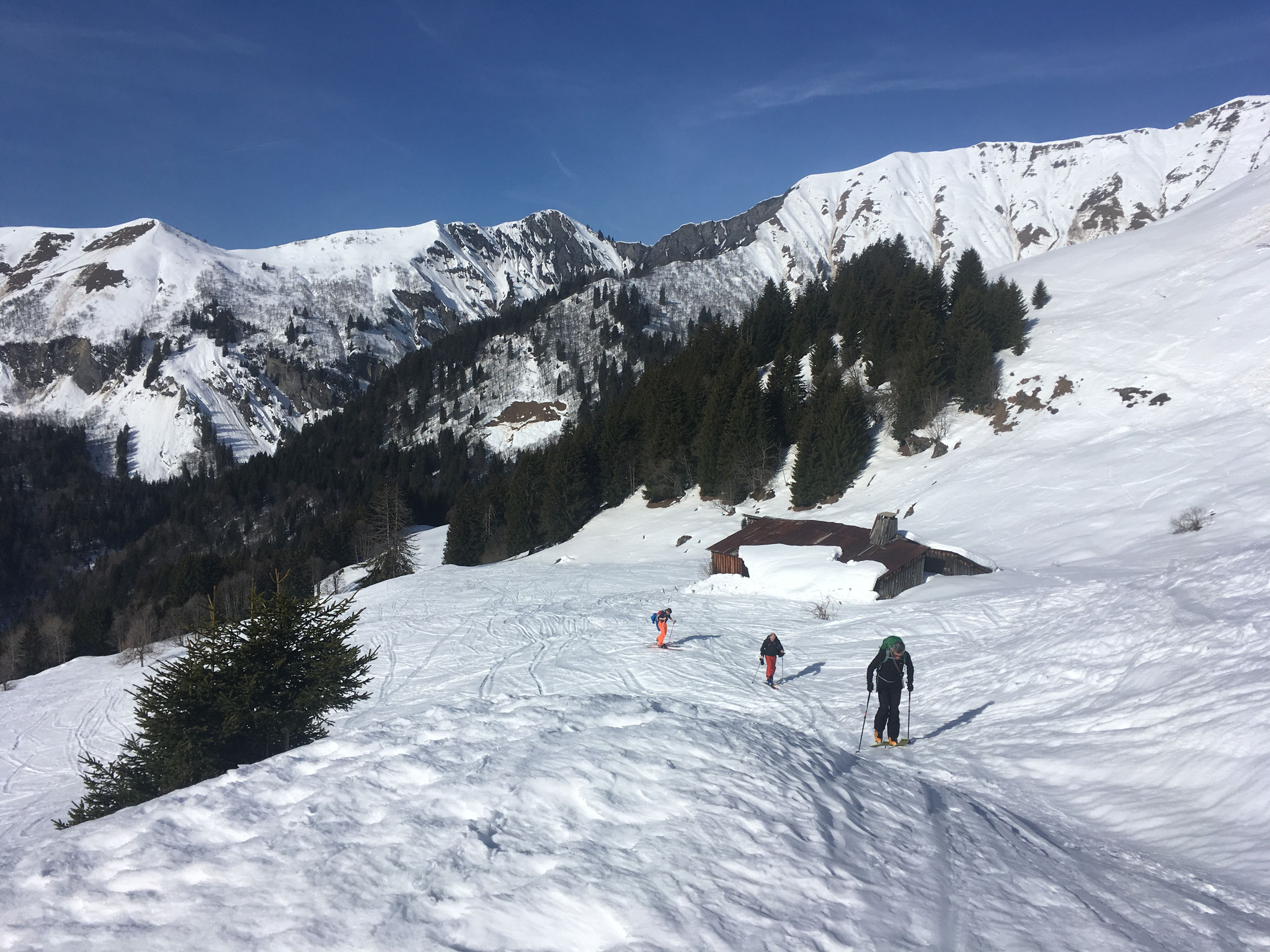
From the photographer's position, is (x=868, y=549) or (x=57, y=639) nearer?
(x=868, y=549)

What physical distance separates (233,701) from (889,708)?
988 cm

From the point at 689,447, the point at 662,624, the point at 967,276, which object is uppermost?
the point at 967,276

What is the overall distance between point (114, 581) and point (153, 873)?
108 metres

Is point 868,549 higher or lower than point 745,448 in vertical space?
lower

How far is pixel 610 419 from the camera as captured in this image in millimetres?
57781

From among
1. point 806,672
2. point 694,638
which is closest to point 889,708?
point 806,672

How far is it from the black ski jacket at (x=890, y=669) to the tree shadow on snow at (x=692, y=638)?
8.21 meters

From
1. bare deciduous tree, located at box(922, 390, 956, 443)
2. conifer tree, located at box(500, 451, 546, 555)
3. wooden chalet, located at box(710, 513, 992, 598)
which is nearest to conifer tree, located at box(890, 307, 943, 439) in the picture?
bare deciduous tree, located at box(922, 390, 956, 443)

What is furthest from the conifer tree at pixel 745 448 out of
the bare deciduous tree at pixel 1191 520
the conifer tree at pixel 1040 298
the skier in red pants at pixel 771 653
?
the skier in red pants at pixel 771 653

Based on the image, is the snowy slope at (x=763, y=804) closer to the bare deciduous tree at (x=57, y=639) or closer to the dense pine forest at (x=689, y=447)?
the dense pine forest at (x=689, y=447)

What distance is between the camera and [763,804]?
221 inches

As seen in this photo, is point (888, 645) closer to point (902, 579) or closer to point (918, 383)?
point (902, 579)

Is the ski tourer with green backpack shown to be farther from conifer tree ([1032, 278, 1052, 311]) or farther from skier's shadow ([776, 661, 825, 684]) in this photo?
conifer tree ([1032, 278, 1052, 311])

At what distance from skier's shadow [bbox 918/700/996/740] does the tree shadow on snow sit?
25.0ft
